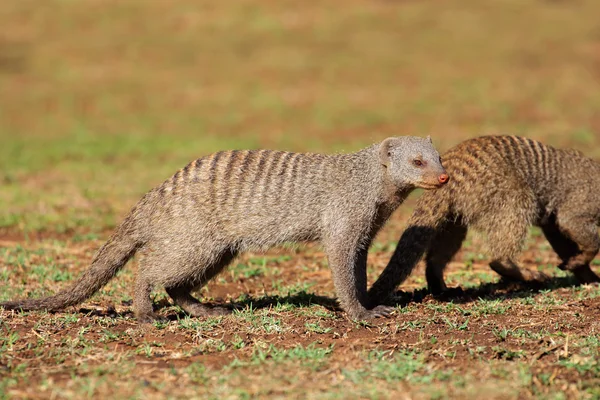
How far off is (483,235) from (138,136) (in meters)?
9.05

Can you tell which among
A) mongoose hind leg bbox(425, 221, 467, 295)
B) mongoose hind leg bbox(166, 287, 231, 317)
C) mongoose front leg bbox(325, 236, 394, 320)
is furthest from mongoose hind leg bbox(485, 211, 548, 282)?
mongoose hind leg bbox(166, 287, 231, 317)

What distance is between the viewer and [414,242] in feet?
18.9

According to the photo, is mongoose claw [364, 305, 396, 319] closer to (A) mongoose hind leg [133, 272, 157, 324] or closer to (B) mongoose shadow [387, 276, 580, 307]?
(B) mongoose shadow [387, 276, 580, 307]

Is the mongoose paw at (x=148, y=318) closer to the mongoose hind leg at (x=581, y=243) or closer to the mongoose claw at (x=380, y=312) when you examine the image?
the mongoose claw at (x=380, y=312)

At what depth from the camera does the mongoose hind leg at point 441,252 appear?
6.08m

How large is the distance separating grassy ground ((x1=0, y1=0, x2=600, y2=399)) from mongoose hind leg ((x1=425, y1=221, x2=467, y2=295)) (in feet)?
0.47

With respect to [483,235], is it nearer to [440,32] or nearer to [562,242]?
[562,242]

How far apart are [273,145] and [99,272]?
7.73 metres

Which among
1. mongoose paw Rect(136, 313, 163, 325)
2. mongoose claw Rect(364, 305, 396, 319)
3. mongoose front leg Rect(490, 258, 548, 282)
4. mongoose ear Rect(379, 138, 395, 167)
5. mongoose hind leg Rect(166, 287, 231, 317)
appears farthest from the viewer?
mongoose front leg Rect(490, 258, 548, 282)

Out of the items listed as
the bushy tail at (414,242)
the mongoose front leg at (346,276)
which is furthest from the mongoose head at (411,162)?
the bushy tail at (414,242)

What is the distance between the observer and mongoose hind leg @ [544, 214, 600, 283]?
632 centimetres

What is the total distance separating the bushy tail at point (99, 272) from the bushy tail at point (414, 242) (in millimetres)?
1782

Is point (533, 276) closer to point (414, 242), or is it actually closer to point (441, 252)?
point (441, 252)

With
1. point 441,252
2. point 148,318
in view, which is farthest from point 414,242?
point 148,318
